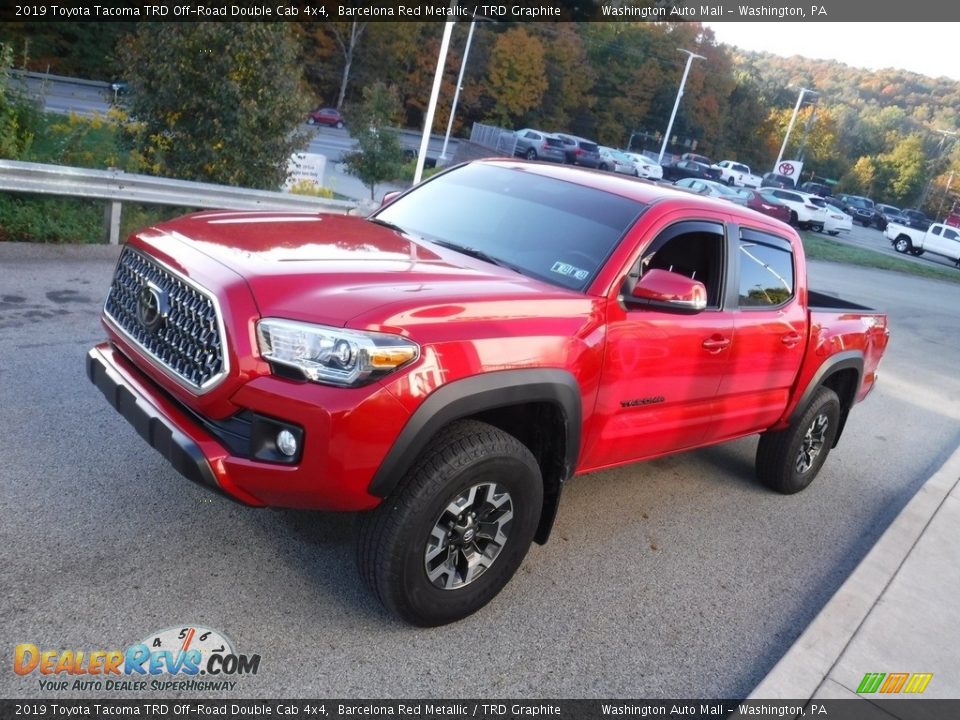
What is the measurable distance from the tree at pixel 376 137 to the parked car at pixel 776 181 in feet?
151

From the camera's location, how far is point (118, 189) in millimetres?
8266

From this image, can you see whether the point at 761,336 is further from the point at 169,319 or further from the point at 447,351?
the point at 169,319

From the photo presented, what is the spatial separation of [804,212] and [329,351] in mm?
40868

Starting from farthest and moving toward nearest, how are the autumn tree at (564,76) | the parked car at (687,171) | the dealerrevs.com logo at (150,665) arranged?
the autumn tree at (564,76), the parked car at (687,171), the dealerrevs.com logo at (150,665)

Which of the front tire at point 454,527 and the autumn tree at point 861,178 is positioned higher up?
the autumn tree at point 861,178

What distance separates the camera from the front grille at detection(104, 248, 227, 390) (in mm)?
3082

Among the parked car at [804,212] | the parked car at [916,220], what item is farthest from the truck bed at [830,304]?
the parked car at [916,220]

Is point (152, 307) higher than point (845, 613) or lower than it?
higher

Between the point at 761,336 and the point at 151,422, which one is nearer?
the point at 151,422

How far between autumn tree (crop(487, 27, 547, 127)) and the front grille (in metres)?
64.1

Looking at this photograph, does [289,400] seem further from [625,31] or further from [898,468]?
[625,31]

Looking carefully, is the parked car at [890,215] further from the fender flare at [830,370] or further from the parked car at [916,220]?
the fender flare at [830,370]

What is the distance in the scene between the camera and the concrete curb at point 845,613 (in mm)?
3523

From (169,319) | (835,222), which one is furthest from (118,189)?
(835,222)
